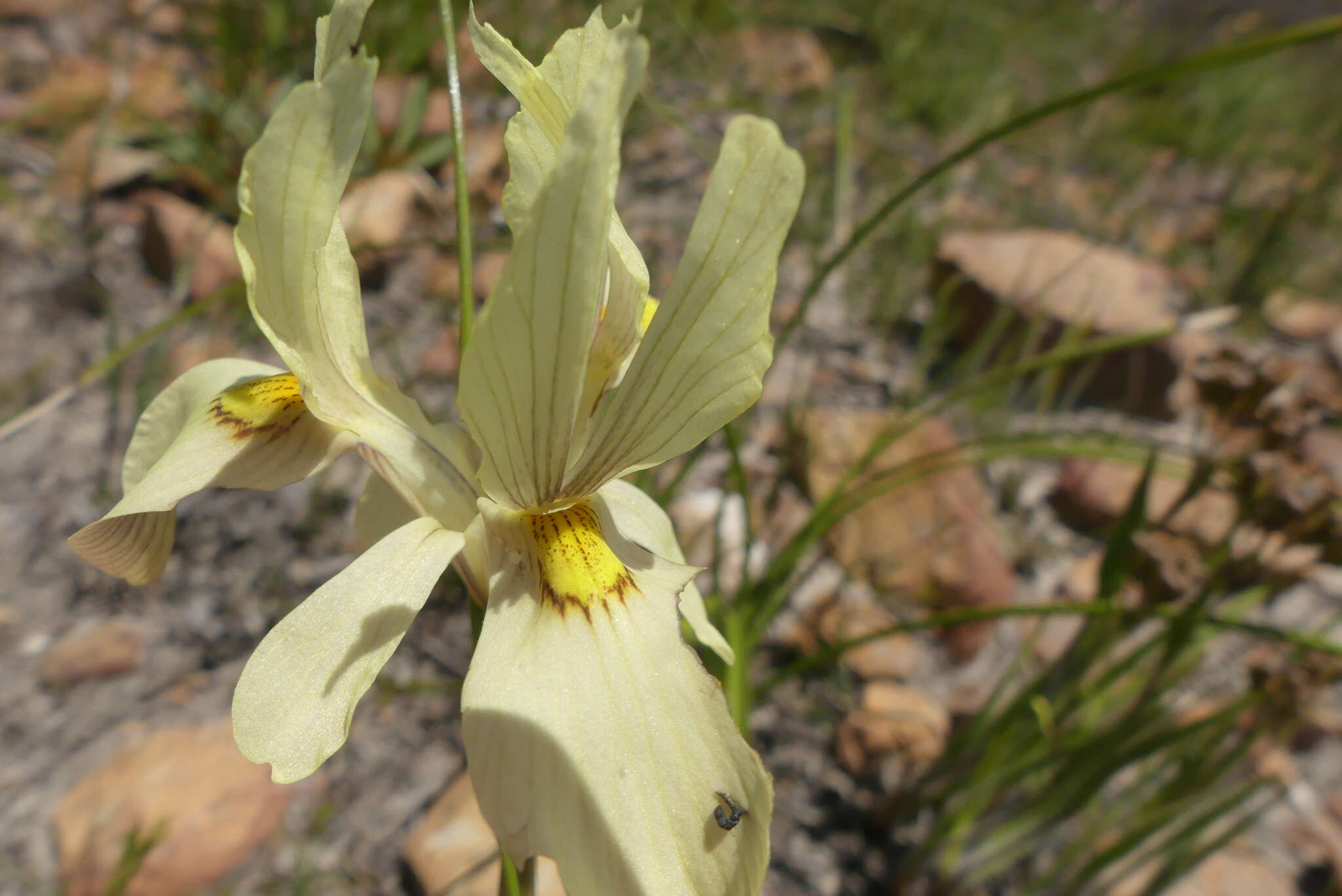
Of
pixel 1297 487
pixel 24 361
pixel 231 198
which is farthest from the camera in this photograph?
pixel 231 198

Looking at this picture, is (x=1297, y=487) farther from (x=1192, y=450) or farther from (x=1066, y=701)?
(x=1066, y=701)

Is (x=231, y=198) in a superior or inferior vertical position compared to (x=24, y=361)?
superior

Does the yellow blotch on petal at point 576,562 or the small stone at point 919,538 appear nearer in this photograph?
the yellow blotch on petal at point 576,562

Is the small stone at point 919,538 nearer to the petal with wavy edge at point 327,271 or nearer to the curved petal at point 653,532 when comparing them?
the curved petal at point 653,532

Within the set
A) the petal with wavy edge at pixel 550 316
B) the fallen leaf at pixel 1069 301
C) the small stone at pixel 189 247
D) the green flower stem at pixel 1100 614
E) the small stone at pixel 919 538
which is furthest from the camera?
the fallen leaf at pixel 1069 301

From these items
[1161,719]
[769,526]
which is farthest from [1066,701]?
[769,526]

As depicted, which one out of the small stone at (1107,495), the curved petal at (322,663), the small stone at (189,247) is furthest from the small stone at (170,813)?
the small stone at (1107,495)

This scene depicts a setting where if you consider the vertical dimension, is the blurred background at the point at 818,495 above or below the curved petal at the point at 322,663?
below

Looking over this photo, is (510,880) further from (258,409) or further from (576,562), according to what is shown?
(258,409)

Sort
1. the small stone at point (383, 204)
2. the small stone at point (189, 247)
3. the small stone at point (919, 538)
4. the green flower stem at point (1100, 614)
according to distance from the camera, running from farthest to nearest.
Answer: the small stone at point (383, 204)
the small stone at point (189, 247)
the small stone at point (919, 538)
the green flower stem at point (1100, 614)
